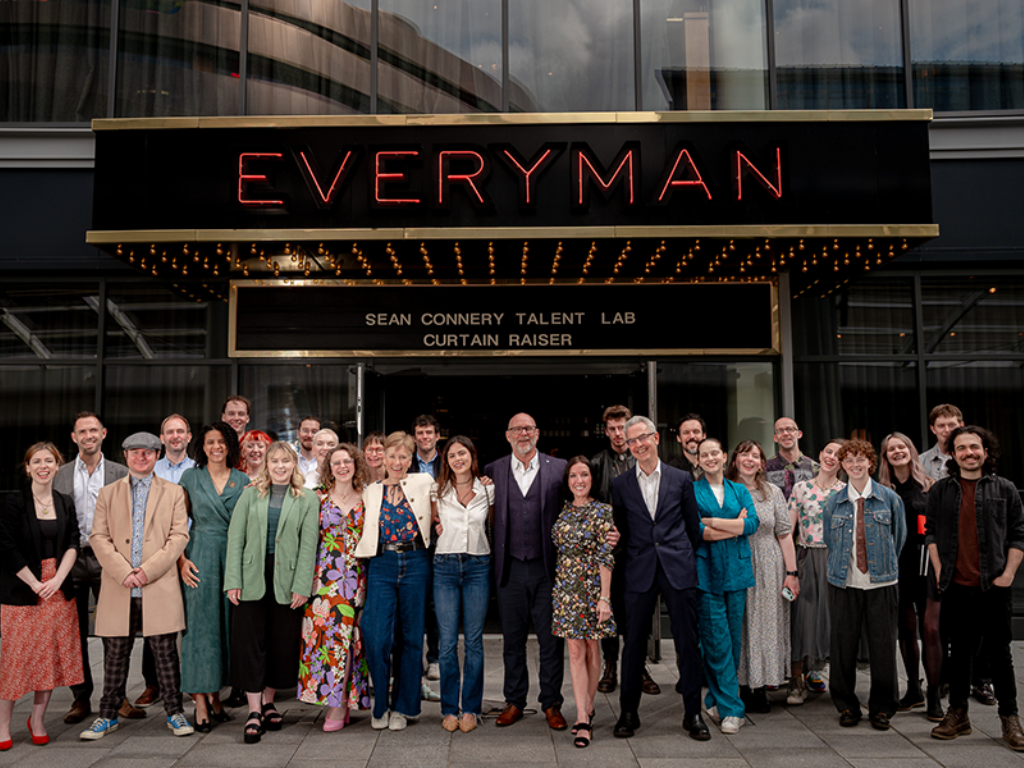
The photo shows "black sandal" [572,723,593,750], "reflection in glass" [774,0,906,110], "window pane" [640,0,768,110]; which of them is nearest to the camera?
"black sandal" [572,723,593,750]

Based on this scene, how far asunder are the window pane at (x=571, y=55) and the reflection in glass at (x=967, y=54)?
3586mm

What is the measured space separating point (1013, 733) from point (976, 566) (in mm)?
1079

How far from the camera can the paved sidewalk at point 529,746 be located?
5059mm

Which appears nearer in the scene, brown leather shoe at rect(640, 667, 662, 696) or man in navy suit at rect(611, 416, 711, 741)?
man in navy suit at rect(611, 416, 711, 741)

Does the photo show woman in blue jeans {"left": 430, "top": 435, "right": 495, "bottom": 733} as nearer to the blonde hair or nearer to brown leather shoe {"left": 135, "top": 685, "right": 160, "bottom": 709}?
the blonde hair

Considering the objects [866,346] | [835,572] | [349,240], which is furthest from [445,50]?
[835,572]

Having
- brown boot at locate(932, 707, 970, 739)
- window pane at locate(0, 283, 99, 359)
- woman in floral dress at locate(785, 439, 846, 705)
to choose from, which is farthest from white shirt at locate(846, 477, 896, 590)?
window pane at locate(0, 283, 99, 359)

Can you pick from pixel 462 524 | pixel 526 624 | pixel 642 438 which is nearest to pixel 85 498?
pixel 462 524

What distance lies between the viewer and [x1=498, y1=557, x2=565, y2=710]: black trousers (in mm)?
5629

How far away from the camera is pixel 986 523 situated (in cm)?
540

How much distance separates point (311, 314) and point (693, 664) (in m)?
5.97

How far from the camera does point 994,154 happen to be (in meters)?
9.32

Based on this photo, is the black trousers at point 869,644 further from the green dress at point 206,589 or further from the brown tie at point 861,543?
the green dress at point 206,589

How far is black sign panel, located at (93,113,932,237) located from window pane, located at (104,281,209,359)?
1.79 m
